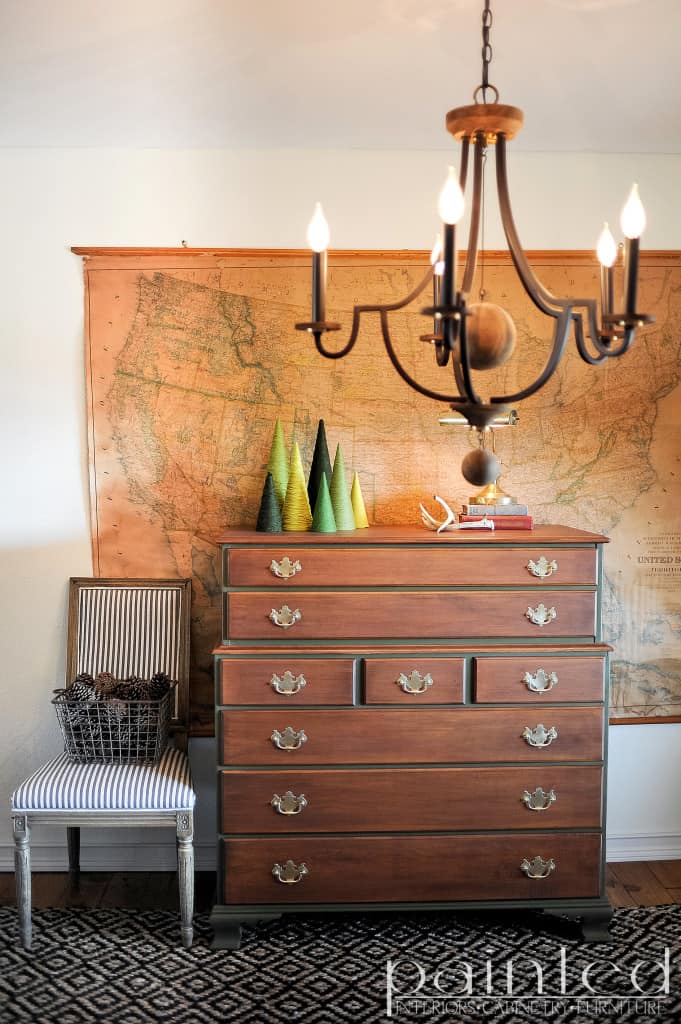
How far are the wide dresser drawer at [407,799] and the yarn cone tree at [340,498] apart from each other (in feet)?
2.73

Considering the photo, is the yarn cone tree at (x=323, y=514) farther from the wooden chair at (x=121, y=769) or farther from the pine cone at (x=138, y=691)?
the pine cone at (x=138, y=691)

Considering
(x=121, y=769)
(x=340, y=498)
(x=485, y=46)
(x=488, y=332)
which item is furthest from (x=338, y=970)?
(x=485, y=46)

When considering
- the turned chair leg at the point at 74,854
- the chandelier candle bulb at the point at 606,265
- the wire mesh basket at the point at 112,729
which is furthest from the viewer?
the turned chair leg at the point at 74,854

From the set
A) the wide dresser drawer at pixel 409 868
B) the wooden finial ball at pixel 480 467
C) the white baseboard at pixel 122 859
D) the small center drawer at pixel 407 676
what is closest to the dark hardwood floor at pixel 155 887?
the white baseboard at pixel 122 859

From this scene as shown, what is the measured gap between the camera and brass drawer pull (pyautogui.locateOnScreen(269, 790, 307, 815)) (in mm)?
2973

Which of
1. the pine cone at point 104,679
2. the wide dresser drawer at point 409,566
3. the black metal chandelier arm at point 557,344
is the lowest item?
the pine cone at point 104,679

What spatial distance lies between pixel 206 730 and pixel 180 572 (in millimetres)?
608

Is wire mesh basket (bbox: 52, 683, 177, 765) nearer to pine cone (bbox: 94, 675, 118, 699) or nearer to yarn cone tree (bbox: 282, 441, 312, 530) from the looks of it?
pine cone (bbox: 94, 675, 118, 699)

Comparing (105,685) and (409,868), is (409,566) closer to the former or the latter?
(409,868)

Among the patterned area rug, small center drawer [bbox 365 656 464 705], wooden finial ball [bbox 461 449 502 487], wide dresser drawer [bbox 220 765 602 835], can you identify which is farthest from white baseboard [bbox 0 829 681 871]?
wooden finial ball [bbox 461 449 502 487]

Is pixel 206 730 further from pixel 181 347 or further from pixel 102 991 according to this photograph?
pixel 181 347

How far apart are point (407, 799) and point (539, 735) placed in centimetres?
48

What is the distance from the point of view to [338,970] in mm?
2846

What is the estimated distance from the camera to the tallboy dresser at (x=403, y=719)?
296 centimetres
